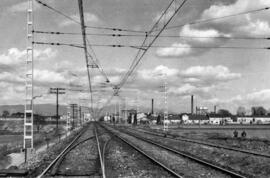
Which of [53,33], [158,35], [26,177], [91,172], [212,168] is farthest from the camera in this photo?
[53,33]

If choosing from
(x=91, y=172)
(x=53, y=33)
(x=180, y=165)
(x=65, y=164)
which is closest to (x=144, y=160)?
(x=180, y=165)

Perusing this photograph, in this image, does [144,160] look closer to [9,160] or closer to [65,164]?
[65,164]

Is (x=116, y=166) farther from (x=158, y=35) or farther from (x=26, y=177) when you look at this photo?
(x=158, y=35)

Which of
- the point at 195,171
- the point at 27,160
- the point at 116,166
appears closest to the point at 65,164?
the point at 116,166

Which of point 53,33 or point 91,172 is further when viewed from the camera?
point 53,33

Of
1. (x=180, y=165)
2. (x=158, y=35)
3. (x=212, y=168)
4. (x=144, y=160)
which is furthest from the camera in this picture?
(x=158, y=35)

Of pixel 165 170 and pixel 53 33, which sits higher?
pixel 53 33

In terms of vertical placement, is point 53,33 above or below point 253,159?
above

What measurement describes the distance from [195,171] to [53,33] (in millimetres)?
13414

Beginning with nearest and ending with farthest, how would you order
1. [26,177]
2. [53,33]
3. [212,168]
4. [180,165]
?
[26,177] → [212,168] → [180,165] → [53,33]

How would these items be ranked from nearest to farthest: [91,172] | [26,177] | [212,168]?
[26,177] < [91,172] < [212,168]

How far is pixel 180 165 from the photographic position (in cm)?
1998

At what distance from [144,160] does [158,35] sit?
711 cm

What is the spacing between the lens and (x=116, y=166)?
1888 cm
